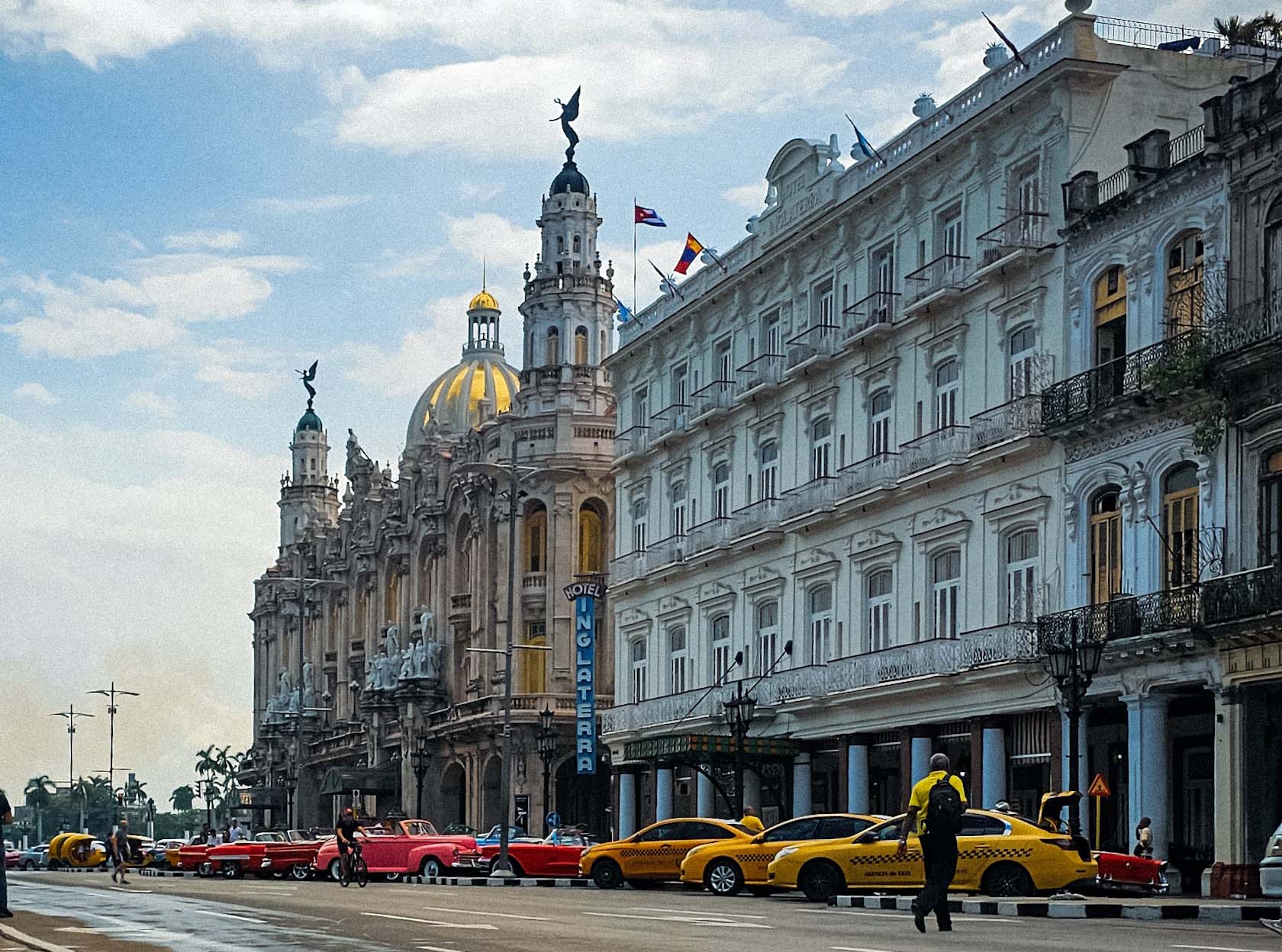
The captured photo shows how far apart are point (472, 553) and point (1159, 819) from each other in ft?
159

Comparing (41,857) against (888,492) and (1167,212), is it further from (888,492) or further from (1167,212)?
(1167,212)

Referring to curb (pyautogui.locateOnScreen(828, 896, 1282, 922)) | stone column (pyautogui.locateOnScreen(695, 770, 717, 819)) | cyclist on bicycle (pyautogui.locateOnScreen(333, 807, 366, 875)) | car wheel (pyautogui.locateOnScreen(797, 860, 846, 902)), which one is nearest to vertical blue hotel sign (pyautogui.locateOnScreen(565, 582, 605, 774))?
stone column (pyautogui.locateOnScreen(695, 770, 717, 819))

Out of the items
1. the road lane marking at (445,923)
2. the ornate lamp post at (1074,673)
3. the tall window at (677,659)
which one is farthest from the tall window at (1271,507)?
the tall window at (677,659)

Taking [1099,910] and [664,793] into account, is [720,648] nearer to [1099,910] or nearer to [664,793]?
[664,793]

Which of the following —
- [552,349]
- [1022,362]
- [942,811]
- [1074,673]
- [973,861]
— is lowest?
[973,861]

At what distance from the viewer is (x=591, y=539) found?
7869cm

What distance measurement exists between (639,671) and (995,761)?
20400 mm

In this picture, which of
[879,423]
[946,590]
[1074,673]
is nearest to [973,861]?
[1074,673]

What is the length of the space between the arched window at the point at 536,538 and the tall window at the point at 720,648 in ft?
78.7

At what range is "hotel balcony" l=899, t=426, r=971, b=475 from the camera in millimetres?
42781

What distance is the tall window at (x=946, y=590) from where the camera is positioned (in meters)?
43.6

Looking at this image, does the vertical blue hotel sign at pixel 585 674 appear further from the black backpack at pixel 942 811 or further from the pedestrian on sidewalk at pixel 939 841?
the black backpack at pixel 942 811

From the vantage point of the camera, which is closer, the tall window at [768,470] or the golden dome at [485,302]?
the tall window at [768,470]

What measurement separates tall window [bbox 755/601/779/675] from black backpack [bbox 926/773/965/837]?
30.5 meters
